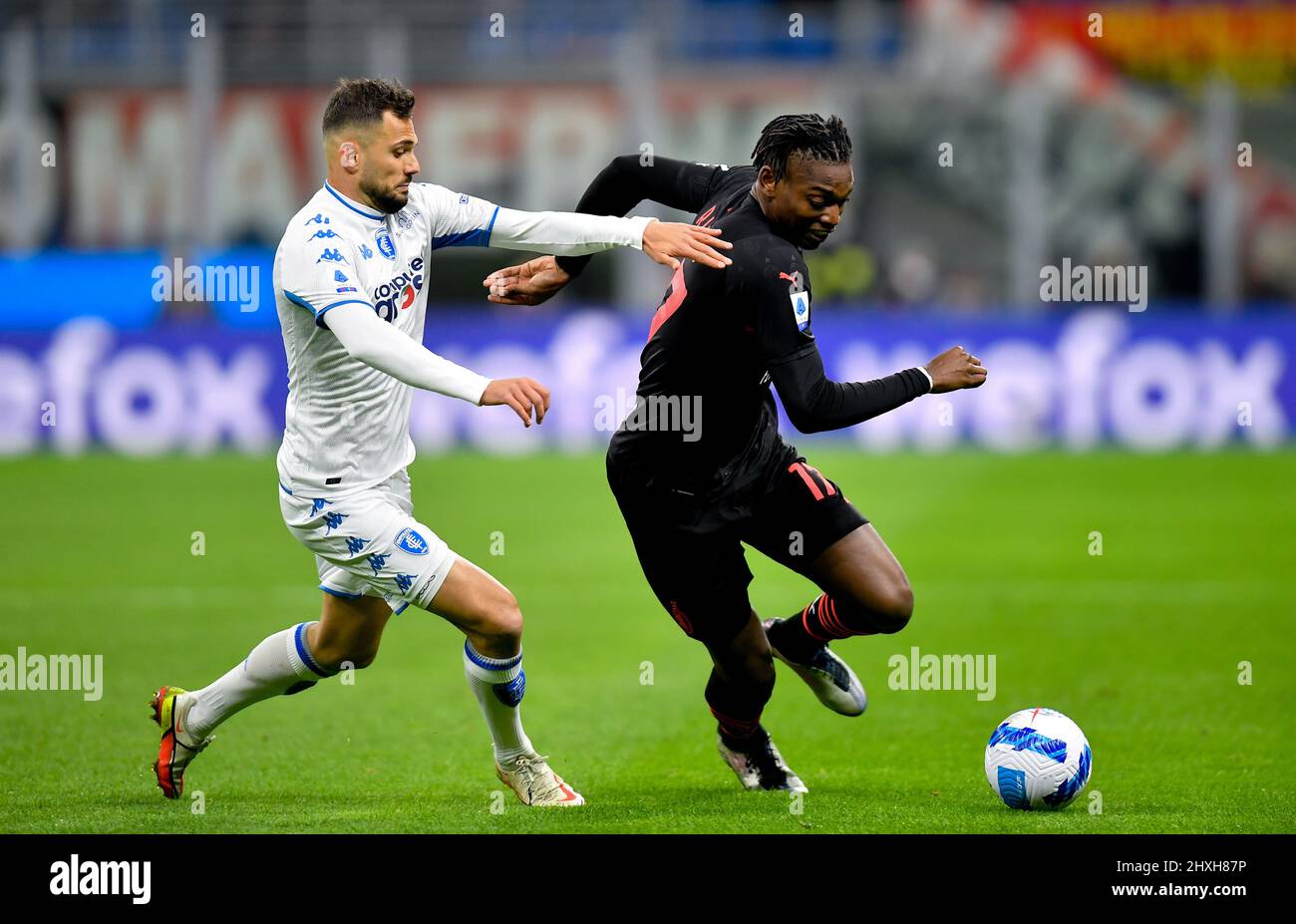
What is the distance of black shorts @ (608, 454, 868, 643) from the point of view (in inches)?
267

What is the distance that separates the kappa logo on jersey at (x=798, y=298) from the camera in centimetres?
624

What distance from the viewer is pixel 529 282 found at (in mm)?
6906

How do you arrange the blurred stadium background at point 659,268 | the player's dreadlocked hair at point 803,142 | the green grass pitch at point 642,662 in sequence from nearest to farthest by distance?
the player's dreadlocked hair at point 803,142
the green grass pitch at point 642,662
the blurred stadium background at point 659,268

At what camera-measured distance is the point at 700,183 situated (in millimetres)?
7082

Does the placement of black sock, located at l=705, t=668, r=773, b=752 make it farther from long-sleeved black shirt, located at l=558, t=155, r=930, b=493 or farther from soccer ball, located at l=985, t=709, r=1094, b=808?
soccer ball, located at l=985, t=709, r=1094, b=808

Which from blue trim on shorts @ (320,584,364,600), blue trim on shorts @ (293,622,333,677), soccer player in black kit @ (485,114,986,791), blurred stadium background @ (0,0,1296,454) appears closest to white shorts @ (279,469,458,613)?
blue trim on shorts @ (320,584,364,600)

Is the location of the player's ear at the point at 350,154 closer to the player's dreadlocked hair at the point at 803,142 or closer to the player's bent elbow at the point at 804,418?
the player's dreadlocked hair at the point at 803,142

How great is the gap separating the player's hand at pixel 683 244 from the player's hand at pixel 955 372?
0.87 m

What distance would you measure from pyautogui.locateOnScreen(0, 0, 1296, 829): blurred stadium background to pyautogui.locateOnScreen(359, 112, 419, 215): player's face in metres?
5.51

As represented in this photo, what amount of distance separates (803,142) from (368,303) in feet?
5.49

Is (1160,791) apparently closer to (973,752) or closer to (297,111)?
(973,752)

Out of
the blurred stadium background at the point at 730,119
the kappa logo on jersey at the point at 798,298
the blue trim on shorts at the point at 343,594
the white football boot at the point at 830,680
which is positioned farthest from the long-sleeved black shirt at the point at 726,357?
the blurred stadium background at the point at 730,119

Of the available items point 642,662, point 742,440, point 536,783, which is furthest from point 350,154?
point 642,662
